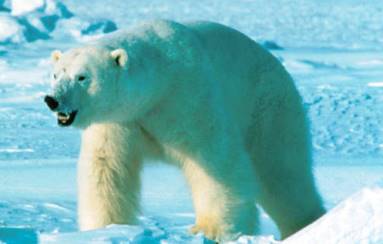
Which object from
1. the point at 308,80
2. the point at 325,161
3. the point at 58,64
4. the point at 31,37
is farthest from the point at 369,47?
the point at 58,64

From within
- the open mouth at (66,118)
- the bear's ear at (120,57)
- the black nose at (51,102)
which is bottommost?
the open mouth at (66,118)

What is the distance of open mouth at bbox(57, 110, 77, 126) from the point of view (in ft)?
9.89

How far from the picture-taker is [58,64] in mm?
3074

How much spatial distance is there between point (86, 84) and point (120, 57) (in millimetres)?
155

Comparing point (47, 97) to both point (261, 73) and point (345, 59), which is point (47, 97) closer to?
point (261, 73)

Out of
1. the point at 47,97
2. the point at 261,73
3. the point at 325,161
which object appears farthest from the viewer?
the point at 325,161

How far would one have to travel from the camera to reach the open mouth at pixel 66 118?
3014 millimetres

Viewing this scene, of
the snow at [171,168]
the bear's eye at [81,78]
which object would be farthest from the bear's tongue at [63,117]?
the snow at [171,168]

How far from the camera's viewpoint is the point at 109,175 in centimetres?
352

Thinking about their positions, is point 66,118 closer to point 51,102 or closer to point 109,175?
point 51,102

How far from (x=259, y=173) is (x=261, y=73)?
0.44 metres

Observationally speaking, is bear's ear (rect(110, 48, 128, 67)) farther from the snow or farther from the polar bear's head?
the snow

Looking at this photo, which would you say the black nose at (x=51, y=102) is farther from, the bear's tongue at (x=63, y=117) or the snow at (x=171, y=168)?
the snow at (x=171, y=168)

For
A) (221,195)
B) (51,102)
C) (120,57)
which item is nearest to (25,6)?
(221,195)
